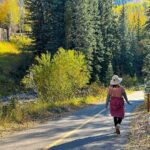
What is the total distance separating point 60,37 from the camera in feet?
166

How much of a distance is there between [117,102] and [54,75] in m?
12.6

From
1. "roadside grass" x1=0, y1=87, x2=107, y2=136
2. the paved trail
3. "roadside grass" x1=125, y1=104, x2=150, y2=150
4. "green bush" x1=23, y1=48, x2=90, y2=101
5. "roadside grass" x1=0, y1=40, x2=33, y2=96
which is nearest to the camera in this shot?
"roadside grass" x1=125, y1=104, x2=150, y2=150

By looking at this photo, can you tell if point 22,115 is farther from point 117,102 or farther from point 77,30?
point 77,30

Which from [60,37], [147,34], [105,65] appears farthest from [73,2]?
[147,34]

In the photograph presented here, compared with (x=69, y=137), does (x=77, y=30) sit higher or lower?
higher

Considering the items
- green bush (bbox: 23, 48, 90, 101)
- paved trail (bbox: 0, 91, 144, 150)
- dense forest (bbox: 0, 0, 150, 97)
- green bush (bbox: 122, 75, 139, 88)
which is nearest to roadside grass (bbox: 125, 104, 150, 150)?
paved trail (bbox: 0, 91, 144, 150)

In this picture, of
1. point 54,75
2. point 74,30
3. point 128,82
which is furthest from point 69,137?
point 128,82

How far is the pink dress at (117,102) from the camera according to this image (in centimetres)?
1405

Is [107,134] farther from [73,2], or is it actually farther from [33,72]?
[73,2]

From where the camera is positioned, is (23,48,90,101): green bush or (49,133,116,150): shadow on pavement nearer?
(49,133,116,150): shadow on pavement

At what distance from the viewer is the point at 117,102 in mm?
14109

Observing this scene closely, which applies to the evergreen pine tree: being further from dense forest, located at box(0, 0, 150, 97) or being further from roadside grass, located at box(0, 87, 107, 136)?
roadside grass, located at box(0, 87, 107, 136)

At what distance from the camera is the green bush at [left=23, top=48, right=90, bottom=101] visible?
26188 mm

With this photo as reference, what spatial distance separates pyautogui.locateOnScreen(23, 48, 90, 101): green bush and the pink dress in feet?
40.4
